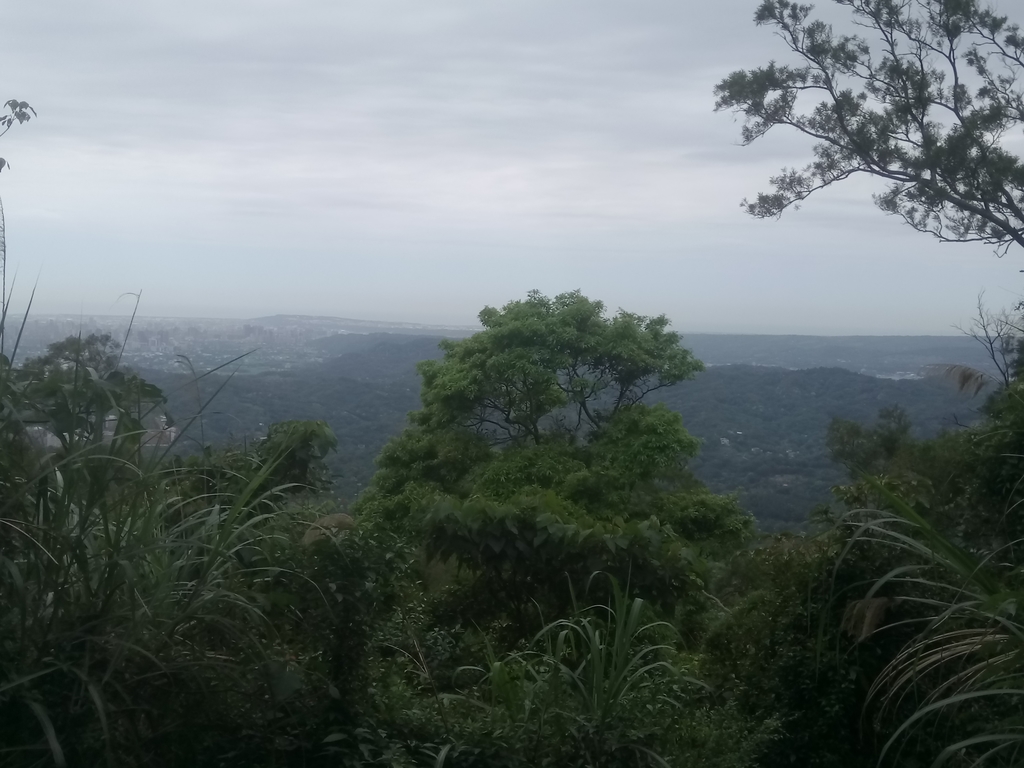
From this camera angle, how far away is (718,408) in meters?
14.1

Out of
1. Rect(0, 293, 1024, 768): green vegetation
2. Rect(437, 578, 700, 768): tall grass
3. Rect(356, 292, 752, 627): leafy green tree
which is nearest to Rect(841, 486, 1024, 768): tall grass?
Rect(0, 293, 1024, 768): green vegetation

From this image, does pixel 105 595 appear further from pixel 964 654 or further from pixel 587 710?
pixel 964 654

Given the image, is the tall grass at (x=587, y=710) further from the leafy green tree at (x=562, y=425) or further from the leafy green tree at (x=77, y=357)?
the leafy green tree at (x=562, y=425)

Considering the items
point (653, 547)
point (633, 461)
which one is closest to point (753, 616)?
point (653, 547)

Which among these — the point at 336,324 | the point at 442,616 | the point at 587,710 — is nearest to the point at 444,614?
the point at 442,616

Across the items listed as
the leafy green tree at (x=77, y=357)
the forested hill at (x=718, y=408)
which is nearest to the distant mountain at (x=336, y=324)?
the forested hill at (x=718, y=408)

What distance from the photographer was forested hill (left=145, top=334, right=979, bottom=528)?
4402mm

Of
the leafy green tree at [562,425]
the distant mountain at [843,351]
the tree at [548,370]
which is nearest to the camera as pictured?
the distant mountain at [843,351]

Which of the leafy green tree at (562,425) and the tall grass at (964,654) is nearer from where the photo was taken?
the tall grass at (964,654)

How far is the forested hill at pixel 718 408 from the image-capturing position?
440 cm

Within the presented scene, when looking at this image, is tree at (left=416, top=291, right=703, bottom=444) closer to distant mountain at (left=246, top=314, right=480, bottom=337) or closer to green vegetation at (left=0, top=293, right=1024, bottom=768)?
distant mountain at (left=246, top=314, right=480, bottom=337)

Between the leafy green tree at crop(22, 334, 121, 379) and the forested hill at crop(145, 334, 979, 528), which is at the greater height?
the leafy green tree at crop(22, 334, 121, 379)

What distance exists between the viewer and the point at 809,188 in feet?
39.7

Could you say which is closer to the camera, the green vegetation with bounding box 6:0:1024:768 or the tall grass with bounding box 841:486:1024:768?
the tall grass with bounding box 841:486:1024:768
